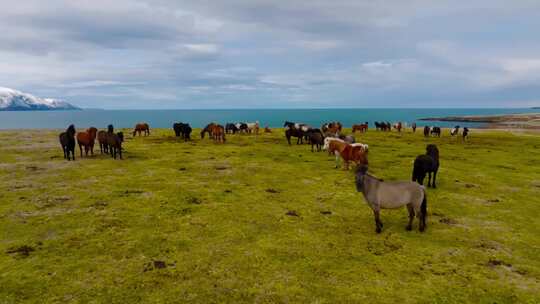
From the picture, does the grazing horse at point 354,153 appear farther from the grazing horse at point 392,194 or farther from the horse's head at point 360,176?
the horse's head at point 360,176

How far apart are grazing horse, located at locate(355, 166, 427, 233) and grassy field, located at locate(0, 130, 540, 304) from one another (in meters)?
1.11

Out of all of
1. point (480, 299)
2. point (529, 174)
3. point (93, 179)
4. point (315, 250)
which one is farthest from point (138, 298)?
point (529, 174)

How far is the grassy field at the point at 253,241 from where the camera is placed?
30.0 feet

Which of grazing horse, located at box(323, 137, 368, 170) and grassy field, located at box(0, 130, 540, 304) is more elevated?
grazing horse, located at box(323, 137, 368, 170)

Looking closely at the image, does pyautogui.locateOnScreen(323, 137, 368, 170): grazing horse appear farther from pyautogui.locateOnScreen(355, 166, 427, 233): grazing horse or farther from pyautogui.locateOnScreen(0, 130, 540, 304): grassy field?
pyautogui.locateOnScreen(355, 166, 427, 233): grazing horse

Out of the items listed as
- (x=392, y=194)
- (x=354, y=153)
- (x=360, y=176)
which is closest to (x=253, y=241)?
(x=360, y=176)

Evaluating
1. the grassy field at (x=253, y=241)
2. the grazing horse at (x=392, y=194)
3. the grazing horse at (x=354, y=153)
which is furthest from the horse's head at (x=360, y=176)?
the grazing horse at (x=354, y=153)

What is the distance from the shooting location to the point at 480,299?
28.9 ft

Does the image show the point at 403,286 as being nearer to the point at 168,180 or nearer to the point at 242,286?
the point at 242,286

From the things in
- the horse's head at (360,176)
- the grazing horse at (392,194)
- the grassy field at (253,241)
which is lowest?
the grassy field at (253,241)

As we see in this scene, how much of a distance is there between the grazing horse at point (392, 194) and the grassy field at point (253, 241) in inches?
43.7

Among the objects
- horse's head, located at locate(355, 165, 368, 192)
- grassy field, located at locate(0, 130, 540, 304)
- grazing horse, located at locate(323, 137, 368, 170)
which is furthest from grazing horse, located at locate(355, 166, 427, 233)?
grazing horse, located at locate(323, 137, 368, 170)

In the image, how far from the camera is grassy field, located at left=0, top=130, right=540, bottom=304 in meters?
9.13

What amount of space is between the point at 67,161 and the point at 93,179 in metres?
8.53
